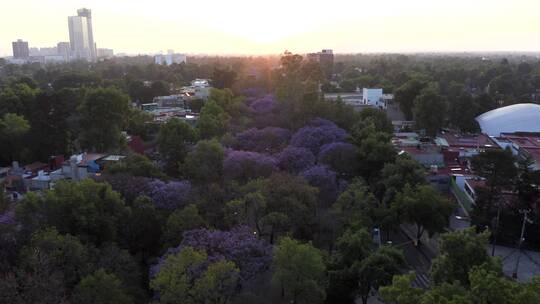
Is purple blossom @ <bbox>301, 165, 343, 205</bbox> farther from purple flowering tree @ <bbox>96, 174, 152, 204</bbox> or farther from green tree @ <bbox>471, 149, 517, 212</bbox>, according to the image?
purple flowering tree @ <bbox>96, 174, 152, 204</bbox>

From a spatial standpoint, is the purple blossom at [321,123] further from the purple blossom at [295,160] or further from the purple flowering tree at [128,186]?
the purple flowering tree at [128,186]

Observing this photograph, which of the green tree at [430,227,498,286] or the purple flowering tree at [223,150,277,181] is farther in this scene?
the purple flowering tree at [223,150,277,181]

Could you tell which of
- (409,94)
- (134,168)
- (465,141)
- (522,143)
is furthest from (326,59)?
(134,168)

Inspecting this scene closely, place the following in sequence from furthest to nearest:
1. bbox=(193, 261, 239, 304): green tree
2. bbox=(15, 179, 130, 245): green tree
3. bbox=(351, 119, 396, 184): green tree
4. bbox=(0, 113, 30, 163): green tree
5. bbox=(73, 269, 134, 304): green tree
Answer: bbox=(0, 113, 30, 163): green tree → bbox=(351, 119, 396, 184): green tree → bbox=(15, 179, 130, 245): green tree → bbox=(73, 269, 134, 304): green tree → bbox=(193, 261, 239, 304): green tree

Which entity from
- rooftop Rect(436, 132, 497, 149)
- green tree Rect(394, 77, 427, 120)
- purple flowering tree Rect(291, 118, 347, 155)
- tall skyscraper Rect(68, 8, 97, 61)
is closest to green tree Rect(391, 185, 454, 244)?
purple flowering tree Rect(291, 118, 347, 155)

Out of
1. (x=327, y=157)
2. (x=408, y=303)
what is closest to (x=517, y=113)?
(x=327, y=157)

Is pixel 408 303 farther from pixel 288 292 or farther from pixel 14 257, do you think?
pixel 14 257
